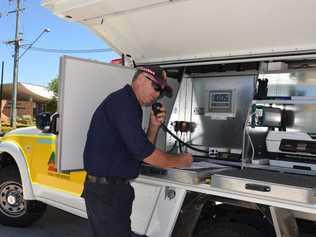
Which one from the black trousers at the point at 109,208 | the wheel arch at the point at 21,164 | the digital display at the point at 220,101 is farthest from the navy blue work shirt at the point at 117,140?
the wheel arch at the point at 21,164

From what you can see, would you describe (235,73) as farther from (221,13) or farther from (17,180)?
(17,180)

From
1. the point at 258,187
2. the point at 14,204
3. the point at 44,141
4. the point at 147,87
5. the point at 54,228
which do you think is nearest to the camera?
the point at 258,187

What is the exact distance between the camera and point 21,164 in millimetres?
4934

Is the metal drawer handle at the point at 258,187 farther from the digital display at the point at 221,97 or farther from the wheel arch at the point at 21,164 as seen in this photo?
the wheel arch at the point at 21,164

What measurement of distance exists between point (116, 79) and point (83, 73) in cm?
41

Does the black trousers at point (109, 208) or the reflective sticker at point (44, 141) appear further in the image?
the reflective sticker at point (44, 141)

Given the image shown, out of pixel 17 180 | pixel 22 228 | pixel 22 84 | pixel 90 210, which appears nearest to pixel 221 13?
pixel 90 210

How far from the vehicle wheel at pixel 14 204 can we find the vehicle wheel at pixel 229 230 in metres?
2.75

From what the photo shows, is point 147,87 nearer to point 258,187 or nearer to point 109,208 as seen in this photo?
point 109,208

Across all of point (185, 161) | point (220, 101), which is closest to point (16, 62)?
point (220, 101)

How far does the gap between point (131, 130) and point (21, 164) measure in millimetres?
2444

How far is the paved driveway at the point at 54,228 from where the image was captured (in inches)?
209

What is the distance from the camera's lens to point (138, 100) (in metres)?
3.17

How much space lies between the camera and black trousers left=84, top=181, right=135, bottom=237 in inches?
120
